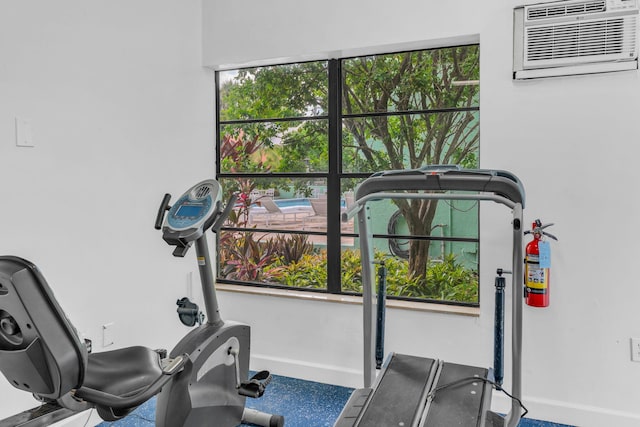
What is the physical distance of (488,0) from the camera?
2.56 metres

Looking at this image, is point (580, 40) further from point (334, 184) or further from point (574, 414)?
point (574, 414)

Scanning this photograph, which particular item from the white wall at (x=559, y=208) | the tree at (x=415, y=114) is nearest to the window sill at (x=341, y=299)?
the white wall at (x=559, y=208)

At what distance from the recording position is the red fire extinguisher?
2299 mm

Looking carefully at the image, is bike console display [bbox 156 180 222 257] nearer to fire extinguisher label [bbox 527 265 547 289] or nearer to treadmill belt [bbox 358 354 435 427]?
treadmill belt [bbox 358 354 435 427]

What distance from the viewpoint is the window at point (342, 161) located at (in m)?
2.88

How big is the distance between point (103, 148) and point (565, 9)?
2.58m

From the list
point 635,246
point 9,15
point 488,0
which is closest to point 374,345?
point 635,246

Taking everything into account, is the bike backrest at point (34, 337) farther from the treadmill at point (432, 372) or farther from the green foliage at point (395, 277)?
the green foliage at point (395, 277)

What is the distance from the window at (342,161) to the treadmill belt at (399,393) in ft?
1.88

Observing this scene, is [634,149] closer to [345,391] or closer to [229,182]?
[345,391]

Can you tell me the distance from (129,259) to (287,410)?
129 cm

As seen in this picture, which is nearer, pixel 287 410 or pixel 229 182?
pixel 287 410

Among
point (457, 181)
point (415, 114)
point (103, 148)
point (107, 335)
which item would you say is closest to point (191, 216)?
point (103, 148)

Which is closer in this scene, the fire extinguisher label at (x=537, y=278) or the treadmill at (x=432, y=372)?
the treadmill at (x=432, y=372)
